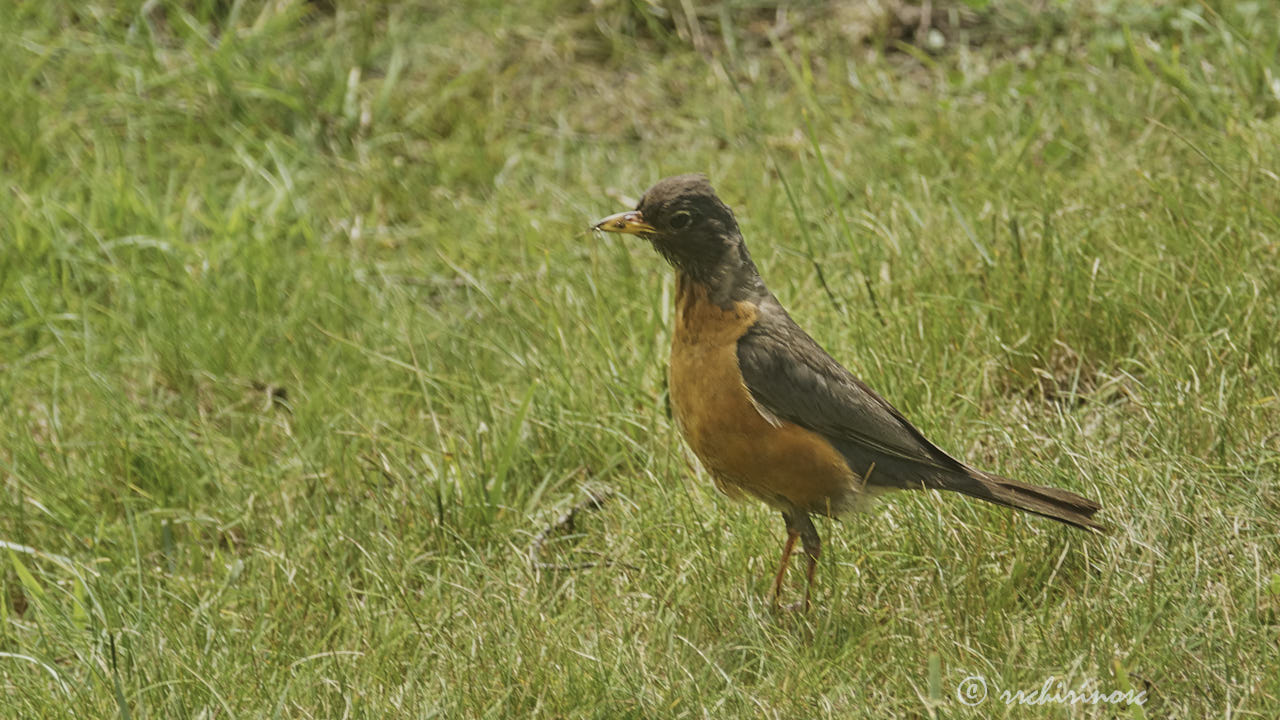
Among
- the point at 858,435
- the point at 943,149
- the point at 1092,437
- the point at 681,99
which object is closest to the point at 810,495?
the point at 858,435

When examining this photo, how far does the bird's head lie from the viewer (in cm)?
325

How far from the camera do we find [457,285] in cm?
521

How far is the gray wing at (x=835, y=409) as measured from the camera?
317 centimetres

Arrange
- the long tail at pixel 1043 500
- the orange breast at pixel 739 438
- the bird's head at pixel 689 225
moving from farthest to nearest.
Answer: the bird's head at pixel 689 225 < the orange breast at pixel 739 438 < the long tail at pixel 1043 500

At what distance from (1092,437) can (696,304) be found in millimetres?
1020

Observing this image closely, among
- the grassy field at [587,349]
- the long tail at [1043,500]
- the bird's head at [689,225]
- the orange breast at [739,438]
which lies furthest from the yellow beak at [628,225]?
the long tail at [1043,500]

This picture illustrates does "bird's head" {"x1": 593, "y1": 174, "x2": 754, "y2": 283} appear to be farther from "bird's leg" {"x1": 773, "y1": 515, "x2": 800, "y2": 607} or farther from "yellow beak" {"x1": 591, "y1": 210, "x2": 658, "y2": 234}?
"bird's leg" {"x1": 773, "y1": 515, "x2": 800, "y2": 607}

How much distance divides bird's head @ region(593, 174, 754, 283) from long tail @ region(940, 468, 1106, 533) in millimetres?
779

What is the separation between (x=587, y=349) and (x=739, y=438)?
117 cm

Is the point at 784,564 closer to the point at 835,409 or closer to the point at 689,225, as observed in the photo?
the point at 835,409

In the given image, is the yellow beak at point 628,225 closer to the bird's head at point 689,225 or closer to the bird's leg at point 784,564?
the bird's head at point 689,225

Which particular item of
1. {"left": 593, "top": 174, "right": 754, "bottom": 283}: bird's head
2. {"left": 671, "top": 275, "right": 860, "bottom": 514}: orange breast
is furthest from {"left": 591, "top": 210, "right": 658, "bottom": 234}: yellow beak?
{"left": 671, "top": 275, "right": 860, "bottom": 514}: orange breast

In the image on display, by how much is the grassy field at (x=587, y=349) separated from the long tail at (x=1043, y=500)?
10cm

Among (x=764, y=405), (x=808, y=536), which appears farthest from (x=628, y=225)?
(x=808, y=536)
